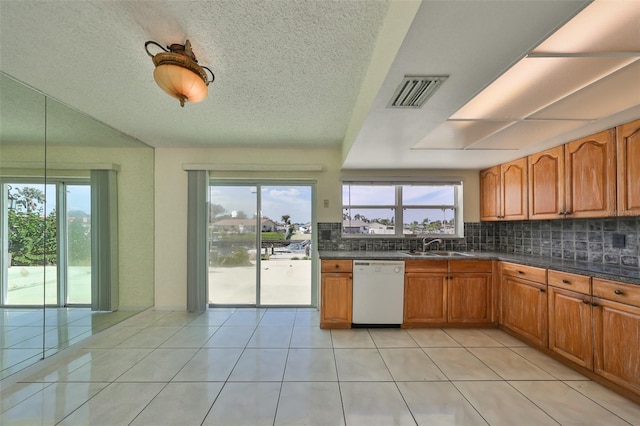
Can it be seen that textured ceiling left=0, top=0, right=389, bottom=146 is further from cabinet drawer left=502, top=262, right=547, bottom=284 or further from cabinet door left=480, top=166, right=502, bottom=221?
cabinet drawer left=502, top=262, right=547, bottom=284

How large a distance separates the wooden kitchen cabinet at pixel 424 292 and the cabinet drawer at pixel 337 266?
72cm

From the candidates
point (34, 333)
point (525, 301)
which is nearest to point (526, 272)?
point (525, 301)

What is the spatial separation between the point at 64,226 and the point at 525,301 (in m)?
5.51

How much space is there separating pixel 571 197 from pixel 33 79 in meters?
5.14

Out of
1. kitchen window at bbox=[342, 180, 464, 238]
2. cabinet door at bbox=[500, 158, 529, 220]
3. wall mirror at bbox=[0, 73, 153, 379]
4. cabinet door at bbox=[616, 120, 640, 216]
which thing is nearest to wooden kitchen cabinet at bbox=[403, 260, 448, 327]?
kitchen window at bbox=[342, 180, 464, 238]

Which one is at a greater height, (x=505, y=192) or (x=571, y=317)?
(x=505, y=192)

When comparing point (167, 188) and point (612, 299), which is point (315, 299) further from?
point (612, 299)

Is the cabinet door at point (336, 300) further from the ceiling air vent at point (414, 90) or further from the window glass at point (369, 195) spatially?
the ceiling air vent at point (414, 90)

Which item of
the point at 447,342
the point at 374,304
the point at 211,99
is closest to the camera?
the point at 211,99

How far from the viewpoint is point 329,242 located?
3.90 metres

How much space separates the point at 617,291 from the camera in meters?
1.90

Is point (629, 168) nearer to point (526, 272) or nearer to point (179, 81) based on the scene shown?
point (526, 272)

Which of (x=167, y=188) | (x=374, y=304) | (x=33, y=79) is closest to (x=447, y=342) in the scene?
(x=374, y=304)

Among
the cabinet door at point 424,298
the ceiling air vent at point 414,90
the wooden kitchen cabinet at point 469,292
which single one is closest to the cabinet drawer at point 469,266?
the wooden kitchen cabinet at point 469,292
